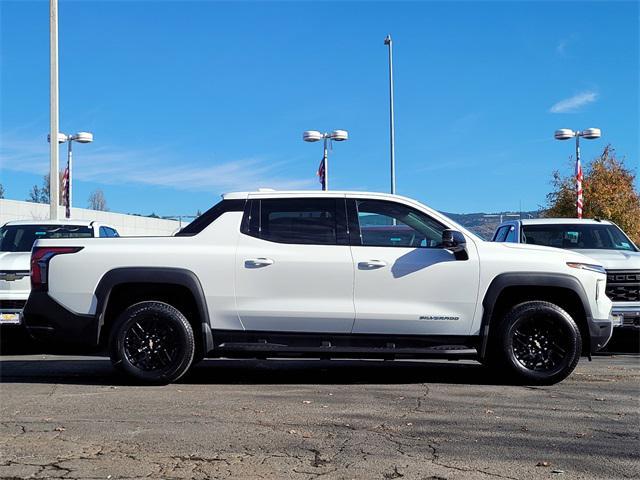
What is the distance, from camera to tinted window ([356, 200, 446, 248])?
7.41 metres

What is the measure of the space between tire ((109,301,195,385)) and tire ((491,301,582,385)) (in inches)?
121

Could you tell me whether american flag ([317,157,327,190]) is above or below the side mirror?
above

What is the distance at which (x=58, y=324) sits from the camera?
728cm

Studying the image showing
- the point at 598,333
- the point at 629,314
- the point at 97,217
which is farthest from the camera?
the point at 97,217

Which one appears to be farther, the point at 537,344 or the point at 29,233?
the point at 29,233

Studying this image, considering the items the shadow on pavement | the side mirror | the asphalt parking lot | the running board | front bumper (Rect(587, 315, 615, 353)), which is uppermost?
the side mirror

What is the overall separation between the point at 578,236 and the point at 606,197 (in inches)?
925

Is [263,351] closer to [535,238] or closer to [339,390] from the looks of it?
[339,390]

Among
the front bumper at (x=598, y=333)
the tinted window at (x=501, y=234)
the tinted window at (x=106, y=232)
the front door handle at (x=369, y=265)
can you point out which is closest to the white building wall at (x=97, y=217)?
the tinted window at (x=106, y=232)

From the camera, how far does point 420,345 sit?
7242mm

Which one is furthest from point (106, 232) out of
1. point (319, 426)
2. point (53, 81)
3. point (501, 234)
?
point (319, 426)

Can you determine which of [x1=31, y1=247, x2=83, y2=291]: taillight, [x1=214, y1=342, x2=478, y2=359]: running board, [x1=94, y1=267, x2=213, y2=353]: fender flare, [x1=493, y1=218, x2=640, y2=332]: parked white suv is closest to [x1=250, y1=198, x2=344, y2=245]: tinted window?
[x1=94, y1=267, x2=213, y2=353]: fender flare

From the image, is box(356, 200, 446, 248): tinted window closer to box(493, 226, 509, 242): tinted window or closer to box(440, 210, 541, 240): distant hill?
box(440, 210, 541, 240): distant hill

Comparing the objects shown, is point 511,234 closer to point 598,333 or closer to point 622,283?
point 622,283
